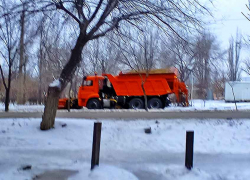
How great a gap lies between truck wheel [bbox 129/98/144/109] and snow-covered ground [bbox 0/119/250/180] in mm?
11807

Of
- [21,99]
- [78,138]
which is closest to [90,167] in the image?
[78,138]

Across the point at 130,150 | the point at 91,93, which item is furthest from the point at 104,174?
the point at 91,93

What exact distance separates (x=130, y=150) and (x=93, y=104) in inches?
565

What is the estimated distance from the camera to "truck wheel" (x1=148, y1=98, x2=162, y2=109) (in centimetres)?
2275

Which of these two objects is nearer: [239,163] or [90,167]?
[90,167]

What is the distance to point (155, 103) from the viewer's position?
74.9ft

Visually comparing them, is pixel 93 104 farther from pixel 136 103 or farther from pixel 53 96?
pixel 53 96

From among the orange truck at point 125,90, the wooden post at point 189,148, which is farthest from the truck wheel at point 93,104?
the wooden post at point 189,148

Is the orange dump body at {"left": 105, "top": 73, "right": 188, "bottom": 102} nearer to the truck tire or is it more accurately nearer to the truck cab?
the truck cab

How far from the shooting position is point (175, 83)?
23250 millimetres

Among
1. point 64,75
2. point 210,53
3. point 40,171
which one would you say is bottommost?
point 40,171

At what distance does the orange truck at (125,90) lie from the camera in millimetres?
22375

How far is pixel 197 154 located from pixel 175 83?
16028mm

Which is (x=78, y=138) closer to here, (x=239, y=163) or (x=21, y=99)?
(x=239, y=163)
